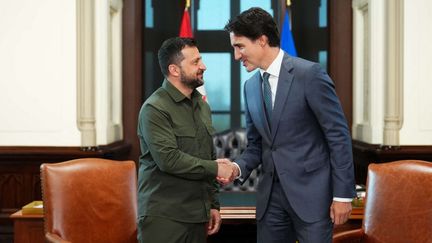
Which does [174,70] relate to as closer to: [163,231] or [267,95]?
[267,95]

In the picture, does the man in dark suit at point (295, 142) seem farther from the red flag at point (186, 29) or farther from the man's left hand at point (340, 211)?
the red flag at point (186, 29)

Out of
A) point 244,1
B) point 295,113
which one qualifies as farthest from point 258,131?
point 244,1

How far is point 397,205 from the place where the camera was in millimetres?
2340

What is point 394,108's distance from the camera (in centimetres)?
420

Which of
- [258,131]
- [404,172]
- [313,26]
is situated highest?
[313,26]

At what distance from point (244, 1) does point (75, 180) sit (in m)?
3.62

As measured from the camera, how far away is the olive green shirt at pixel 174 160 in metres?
2.12

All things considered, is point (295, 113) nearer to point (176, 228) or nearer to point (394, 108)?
point (176, 228)

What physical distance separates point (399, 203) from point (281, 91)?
69cm

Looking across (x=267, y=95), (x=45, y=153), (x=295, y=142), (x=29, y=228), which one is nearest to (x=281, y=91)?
(x=267, y=95)

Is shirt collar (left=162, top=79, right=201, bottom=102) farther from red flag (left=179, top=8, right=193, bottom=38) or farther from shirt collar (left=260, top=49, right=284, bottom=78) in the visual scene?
red flag (left=179, top=8, right=193, bottom=38)

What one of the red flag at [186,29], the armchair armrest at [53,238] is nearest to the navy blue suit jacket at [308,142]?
the armchair armrest at [53,238]

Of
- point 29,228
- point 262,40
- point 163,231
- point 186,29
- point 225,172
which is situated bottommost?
point 29,228

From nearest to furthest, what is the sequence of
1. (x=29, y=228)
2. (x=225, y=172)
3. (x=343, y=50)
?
(x=225, y=172) → (x=29, y=228) → (x=343, y=50)
